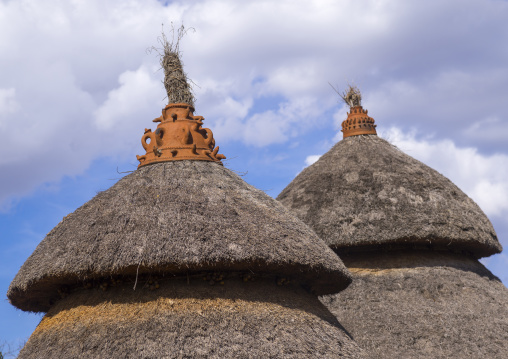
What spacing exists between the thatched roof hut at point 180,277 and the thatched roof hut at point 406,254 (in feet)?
13.2

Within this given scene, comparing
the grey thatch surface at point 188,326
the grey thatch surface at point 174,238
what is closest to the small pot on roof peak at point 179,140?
the grey thatch surface at point 174,238

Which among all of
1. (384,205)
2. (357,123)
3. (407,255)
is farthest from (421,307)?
(357,123)

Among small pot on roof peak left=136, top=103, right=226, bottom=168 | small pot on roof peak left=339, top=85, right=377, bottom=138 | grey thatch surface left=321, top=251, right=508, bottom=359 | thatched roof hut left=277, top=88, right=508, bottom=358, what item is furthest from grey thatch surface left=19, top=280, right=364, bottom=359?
small pot on roof peak left=339, top=85, right=377, bottom=138

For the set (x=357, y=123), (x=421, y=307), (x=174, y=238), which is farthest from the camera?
(x=357, y=123)

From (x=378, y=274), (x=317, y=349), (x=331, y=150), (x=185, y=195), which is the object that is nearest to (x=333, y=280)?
(x=317, y=349)

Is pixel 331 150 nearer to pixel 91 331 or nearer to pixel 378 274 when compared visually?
pixel 378 274

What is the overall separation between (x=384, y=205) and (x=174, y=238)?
22.9 feet

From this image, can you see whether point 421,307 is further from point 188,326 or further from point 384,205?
point 188,326

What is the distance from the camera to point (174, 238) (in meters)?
7.71

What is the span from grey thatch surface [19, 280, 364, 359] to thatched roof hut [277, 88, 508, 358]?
442cm

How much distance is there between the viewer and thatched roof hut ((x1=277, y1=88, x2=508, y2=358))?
12359 millimetres

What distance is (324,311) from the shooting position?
348 inches

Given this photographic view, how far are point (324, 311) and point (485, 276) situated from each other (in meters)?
6.51

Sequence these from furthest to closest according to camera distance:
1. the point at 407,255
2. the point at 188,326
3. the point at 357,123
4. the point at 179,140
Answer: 1. the point at 357,123
2. the point at 407,255
3. the point at 179,140
4. the point at 188,326
